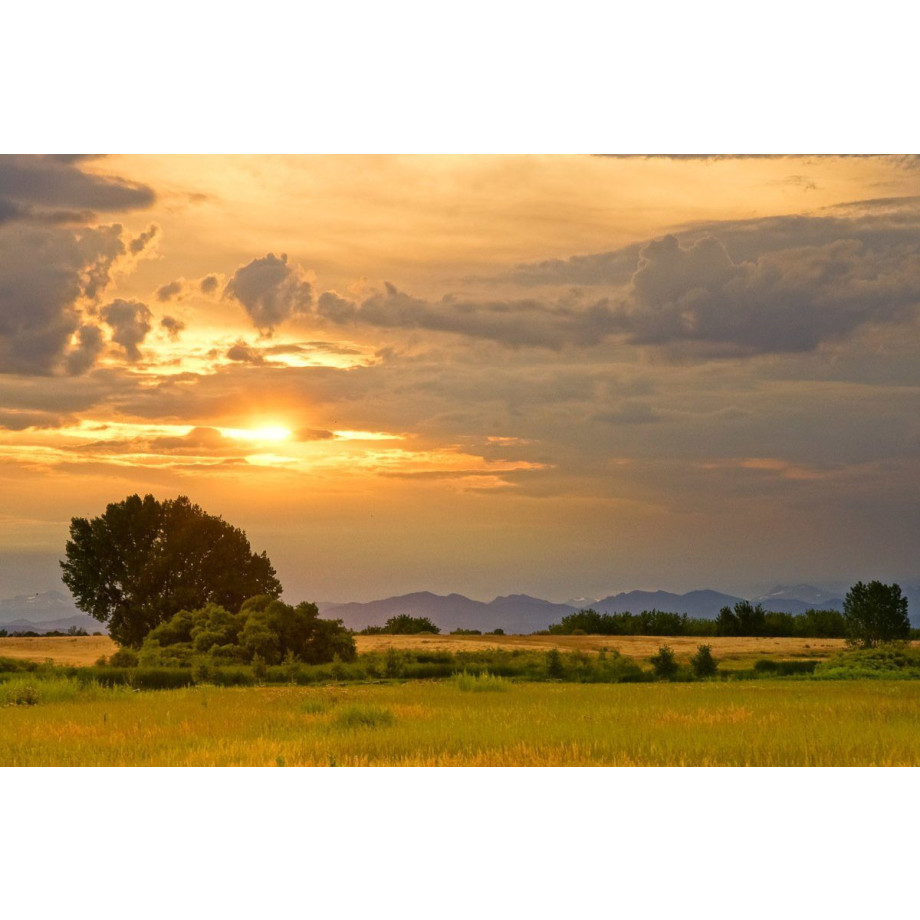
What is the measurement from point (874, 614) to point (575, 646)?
688cm

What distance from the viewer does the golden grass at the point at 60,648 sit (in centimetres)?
2545

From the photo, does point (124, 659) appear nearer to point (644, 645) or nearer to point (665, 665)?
point (644, 645)

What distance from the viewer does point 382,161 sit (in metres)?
18.2

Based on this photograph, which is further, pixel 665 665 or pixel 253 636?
pixel 665 665

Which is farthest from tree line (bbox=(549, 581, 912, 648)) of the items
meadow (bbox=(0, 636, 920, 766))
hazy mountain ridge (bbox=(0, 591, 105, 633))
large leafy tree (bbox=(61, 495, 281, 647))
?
hazy mountain ridge (bbox=(0, 591, 105, 633))

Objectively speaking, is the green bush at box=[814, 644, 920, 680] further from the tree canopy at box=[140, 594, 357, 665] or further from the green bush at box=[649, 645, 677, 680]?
the tree canopy at box=[140, 594, 357, 665]

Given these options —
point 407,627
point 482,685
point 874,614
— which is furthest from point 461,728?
point 407,627

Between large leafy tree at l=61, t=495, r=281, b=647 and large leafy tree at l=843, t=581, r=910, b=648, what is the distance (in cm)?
1272

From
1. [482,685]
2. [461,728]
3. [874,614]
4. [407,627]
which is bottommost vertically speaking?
[482,685]

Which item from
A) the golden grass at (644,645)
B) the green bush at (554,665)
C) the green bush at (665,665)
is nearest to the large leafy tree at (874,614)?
the golden grass at (644,645)

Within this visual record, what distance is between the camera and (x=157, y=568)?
25.6 metres

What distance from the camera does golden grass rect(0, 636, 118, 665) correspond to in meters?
25.5

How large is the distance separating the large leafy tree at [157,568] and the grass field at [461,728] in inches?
233
